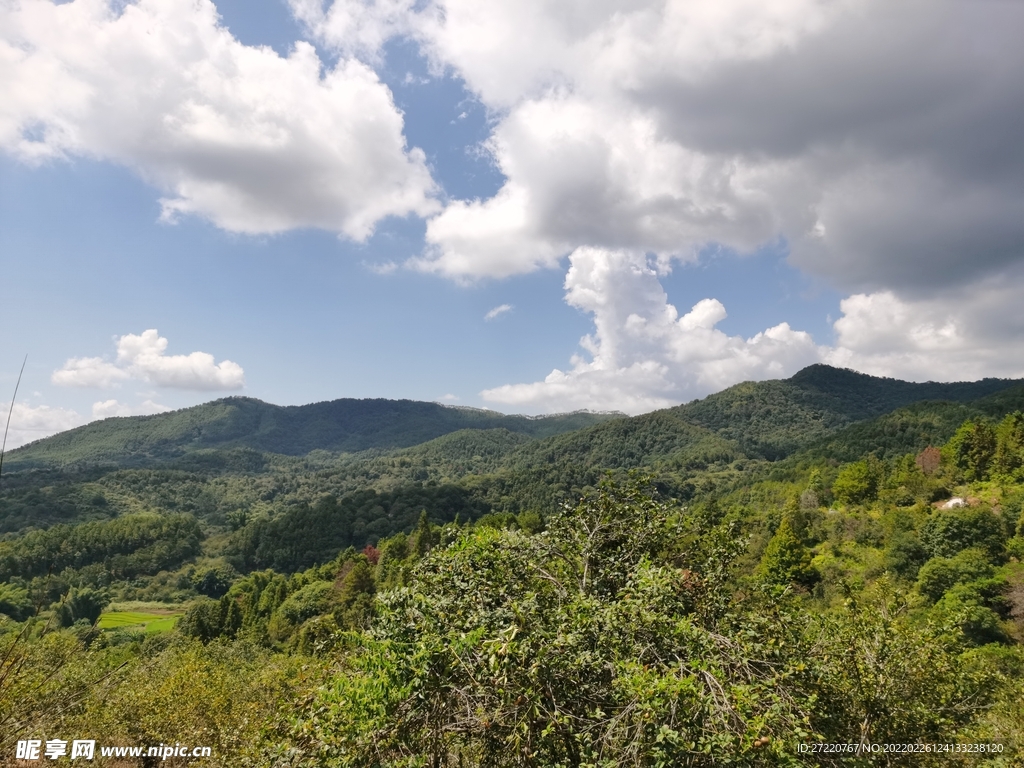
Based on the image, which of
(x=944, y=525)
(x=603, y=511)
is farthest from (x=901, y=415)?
(x=603, y=511)

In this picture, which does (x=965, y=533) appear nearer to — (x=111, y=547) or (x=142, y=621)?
(x=142, y=621)

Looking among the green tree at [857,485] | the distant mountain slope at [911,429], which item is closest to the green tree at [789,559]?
the green tree at [857,485]

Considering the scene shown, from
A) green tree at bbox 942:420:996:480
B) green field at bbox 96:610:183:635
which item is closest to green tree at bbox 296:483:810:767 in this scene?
green tree at bbox 942:420:996:480

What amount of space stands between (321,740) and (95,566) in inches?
6189

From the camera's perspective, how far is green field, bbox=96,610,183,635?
87719 mm

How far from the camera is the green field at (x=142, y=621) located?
87719mm

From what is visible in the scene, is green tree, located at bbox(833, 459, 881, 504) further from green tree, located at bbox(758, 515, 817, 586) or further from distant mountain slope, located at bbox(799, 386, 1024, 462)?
distant mountain slope, located at bbox(799, 386, 1024, 462)

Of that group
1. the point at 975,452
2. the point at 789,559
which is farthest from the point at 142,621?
the point at 975,452

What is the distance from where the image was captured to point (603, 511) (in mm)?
11422

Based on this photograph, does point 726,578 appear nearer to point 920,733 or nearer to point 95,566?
point 920,733

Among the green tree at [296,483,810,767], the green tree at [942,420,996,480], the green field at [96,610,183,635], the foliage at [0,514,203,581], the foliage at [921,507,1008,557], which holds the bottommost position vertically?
the green field at [96,610,183,635]

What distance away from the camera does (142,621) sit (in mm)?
96875

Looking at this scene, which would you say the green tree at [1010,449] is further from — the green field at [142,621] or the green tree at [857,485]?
the green field at [142,621]

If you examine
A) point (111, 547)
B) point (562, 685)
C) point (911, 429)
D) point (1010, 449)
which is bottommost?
point (111, 547)
